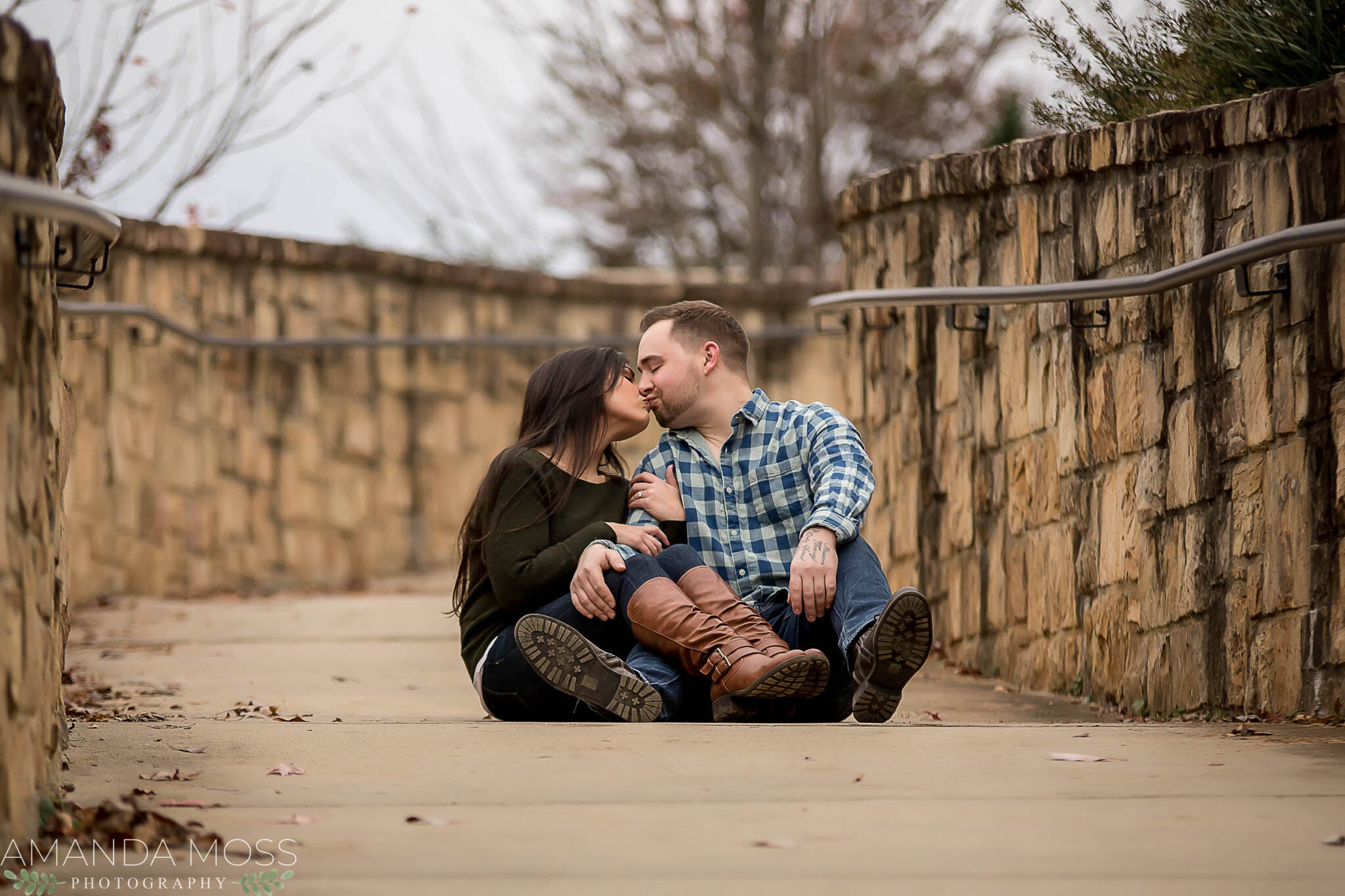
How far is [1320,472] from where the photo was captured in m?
2.91

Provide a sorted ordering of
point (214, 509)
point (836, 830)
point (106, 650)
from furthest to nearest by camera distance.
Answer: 1. point (214, 509)
2. point (106, 650)
3. point (836, 830)

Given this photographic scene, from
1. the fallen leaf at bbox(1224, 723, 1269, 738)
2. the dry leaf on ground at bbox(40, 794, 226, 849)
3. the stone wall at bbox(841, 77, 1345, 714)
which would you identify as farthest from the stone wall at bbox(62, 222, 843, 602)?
the fallen leaf at bbox(1224, 723, 1269, 738)

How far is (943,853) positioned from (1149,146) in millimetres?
2120

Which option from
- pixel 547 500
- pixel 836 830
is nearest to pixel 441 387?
pixel 547 500

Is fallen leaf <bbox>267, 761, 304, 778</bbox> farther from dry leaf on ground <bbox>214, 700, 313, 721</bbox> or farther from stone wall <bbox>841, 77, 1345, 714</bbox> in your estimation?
stone wall <bbox>841, 77, 1345, 714</bbox>

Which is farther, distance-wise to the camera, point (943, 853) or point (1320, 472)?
point (1320, 472)

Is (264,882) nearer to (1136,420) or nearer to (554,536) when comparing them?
(554,536)

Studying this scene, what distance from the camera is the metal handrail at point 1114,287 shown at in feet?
9.01

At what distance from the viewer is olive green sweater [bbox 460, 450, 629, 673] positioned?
123 inches

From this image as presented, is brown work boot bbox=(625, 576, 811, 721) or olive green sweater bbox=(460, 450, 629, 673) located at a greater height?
olive green sweater bbox=(460, 450, 629, 673)

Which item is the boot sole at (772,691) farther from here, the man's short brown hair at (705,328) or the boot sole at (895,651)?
the man's short brown hair at (705,328)

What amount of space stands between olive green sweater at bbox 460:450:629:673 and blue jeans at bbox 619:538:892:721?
0.46 feet

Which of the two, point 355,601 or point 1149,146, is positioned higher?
point 1149,146

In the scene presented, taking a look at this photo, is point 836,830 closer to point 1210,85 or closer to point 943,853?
point 943,853
